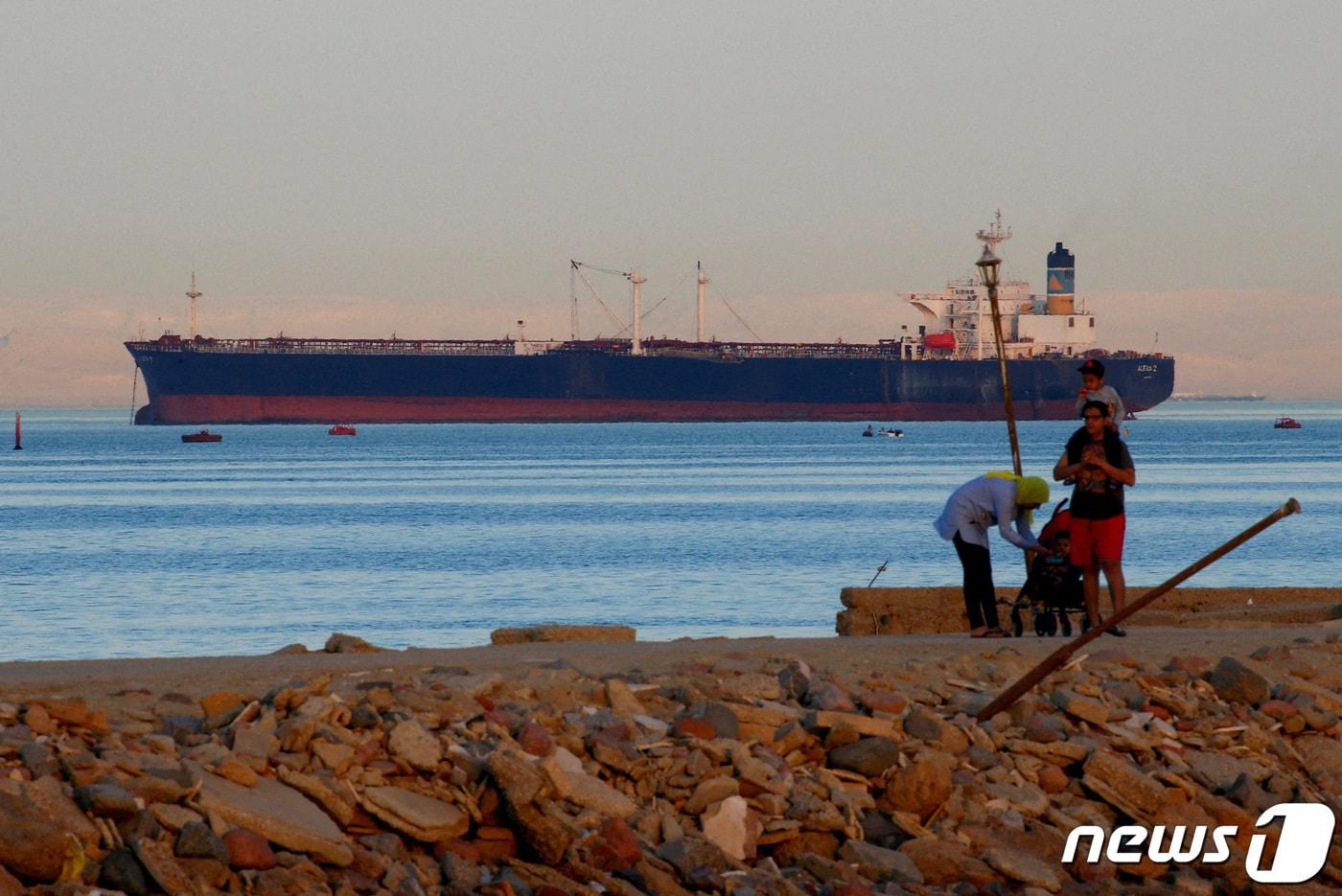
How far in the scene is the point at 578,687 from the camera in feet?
24.1

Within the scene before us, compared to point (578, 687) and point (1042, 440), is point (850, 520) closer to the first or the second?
point (578, 687)

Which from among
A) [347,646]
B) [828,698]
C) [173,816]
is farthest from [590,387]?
[173,816]

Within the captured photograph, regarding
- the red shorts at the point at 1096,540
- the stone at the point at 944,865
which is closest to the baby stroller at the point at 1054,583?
the red shorts at the point at 1096,540

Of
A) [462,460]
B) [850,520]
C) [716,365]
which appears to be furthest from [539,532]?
[716,365]

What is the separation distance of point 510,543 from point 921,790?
26.4 metres

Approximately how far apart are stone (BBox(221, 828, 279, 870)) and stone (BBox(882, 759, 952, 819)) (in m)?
2.32

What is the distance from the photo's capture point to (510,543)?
3278 cm

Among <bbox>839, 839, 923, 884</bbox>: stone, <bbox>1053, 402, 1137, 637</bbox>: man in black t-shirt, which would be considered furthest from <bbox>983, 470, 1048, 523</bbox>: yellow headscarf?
<bbox>839, 839, 923, 884</bbox>: stone

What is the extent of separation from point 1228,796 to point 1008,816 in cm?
102

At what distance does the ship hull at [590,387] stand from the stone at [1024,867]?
294 feet

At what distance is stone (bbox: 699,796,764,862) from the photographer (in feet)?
20.5

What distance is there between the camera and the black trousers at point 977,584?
9.88 meters

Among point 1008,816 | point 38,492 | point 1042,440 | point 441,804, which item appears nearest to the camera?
point 441,804

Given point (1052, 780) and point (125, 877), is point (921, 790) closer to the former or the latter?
point (1052, 780)
